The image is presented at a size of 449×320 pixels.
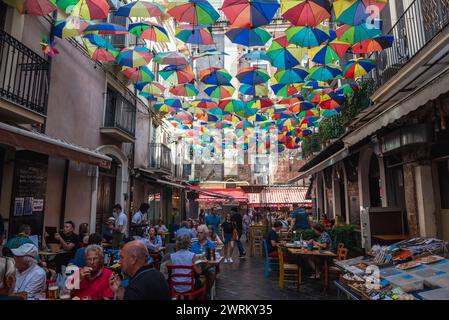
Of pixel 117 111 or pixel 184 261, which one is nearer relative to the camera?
pixel 184 261

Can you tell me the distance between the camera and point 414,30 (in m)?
7.74

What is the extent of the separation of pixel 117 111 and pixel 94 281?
9.46m

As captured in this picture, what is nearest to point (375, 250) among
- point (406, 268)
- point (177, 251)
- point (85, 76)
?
point (406, 268)

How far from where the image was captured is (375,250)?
5594mm

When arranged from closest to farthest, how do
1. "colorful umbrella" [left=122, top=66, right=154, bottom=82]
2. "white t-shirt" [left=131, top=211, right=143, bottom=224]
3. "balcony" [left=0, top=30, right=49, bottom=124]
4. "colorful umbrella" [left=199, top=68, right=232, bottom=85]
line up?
"balcony" [left=0, top=30, right=49, bottom=124]
"colorful umbrella" [left=199, top=68, right=232, bottom=85]
"colorful umbrella" [left=122, top=66, right=154, bottom=82]
"white t-shirt" [left=131, top=211, right=143, bottom=224]

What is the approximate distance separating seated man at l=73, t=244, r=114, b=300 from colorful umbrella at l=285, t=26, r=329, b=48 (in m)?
6.08

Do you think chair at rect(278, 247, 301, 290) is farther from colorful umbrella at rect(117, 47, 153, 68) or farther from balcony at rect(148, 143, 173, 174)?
balcony at rect(148, 143, 173, 174)

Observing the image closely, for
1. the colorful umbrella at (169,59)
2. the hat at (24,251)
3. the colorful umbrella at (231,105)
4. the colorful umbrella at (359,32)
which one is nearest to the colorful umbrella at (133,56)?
the colorful umbrella at (169,59)

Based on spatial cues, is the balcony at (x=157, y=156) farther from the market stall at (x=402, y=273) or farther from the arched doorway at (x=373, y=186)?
the market stall at (x=402, y=273)

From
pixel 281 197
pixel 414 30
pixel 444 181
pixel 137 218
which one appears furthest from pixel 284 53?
pixel 281 197

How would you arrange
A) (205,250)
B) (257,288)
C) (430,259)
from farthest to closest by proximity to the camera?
(257,288) → (205,250) → (430,259)

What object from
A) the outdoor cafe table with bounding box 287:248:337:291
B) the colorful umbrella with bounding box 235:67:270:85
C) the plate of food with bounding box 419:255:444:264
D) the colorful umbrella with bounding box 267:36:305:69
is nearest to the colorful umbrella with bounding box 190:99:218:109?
the colorful umbrella with bounding box 235:67:270:85

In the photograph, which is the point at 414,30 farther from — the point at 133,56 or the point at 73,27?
the point at 73,27

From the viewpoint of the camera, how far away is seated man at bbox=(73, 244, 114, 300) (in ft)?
11.3
